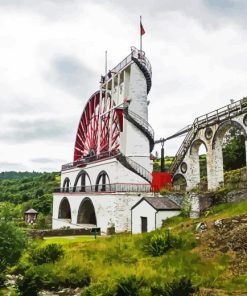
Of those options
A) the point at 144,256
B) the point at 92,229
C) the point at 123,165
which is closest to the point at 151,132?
the point at 123,165

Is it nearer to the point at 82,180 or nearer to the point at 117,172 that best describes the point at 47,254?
the point at 117,172

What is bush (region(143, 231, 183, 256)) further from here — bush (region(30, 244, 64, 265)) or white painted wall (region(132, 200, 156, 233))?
white painted wall (region(132, 200, 156, 233))

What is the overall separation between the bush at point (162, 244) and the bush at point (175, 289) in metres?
4.03

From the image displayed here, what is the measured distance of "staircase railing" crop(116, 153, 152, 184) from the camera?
82.0ft

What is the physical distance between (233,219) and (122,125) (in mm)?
17433

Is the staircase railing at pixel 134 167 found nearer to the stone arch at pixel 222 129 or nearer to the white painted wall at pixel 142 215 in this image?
the white painted wall at pixel 142 215

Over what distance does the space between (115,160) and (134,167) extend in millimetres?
1741

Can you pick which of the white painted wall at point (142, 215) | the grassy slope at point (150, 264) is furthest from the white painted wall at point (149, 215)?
the grassy slope at point (150, 264)

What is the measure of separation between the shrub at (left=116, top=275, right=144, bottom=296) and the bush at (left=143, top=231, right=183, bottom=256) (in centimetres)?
354

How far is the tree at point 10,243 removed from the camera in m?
10.2

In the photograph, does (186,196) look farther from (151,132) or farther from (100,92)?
(100,92)

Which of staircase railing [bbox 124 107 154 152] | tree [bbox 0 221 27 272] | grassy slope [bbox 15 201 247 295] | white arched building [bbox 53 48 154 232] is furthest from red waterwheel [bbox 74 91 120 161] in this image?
tree [bbox 0 221 27 272]

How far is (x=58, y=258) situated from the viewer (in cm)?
1362

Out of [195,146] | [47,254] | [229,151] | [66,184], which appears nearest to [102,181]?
[195,146]
